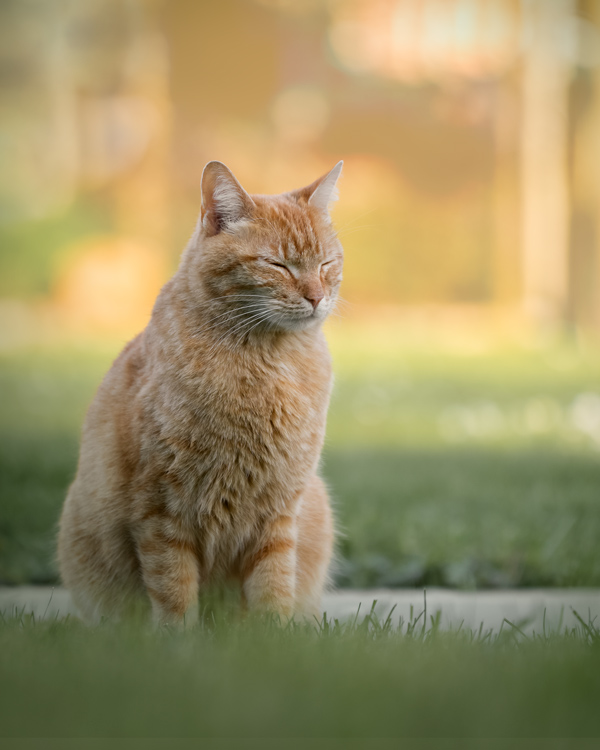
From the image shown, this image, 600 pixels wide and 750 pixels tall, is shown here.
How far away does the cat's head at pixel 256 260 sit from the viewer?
223 centimetres

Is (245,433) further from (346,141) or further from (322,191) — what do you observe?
(346,141)

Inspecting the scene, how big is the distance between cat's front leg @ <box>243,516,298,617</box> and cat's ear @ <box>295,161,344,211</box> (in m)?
0.90

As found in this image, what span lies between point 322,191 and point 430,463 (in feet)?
9.08

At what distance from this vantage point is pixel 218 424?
217cm

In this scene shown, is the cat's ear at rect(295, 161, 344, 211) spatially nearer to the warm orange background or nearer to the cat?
the cat

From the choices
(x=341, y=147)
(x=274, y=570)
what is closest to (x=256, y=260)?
(x=274, y=570)

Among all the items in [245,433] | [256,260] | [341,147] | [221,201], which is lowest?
[245,433]

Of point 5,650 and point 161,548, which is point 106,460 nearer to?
point 161,548

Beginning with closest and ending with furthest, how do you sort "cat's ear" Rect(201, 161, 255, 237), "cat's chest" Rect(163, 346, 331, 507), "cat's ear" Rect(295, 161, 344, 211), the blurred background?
"cat's chest" Rect(163, 346, 331, 507) < "cat's ear" Rect(201, 161, 255, 237) < "cat's ear" Rect(295, 161, 344, 211) < the blurred background

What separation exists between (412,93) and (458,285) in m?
2.33

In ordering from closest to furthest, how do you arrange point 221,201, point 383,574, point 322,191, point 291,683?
point 291,683
point 221,201
point 322,191
point 383,574

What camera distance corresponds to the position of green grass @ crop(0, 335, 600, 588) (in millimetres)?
3275

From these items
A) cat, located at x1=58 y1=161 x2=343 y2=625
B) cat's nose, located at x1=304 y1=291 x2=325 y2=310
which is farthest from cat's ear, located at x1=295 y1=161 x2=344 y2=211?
cat's nose, located at x1=304 y1=291 x2=325 y2=310

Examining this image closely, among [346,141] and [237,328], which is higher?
[346,141]
